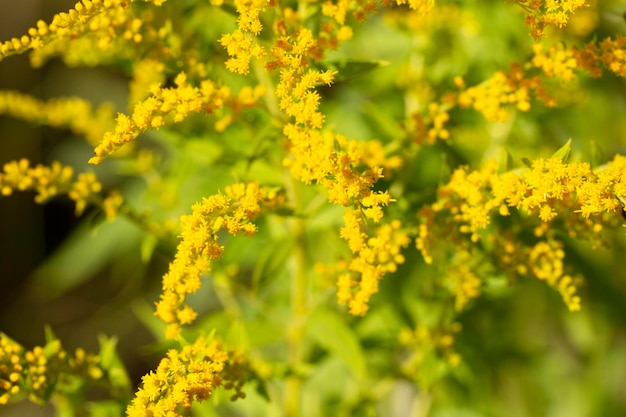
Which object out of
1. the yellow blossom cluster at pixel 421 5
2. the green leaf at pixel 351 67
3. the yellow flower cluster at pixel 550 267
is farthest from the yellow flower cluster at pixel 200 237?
the yellow flower cluster at pixel 550 267

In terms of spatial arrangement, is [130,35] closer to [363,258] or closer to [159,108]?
[159,108]

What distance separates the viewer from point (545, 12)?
1.17m

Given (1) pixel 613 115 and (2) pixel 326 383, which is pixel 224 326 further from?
(1) pixel 613 115

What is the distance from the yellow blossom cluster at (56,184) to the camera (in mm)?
1414

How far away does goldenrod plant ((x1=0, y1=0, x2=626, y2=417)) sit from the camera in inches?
45.7

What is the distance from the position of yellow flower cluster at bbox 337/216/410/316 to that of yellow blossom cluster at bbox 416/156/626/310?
0.27 ft

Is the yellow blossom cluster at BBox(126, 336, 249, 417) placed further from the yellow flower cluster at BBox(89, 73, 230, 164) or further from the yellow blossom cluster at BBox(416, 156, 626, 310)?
the yellow blossom cluster at BBox(416, 156, 626, 310)

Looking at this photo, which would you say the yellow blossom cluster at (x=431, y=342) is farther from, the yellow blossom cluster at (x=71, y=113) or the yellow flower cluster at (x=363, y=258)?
the yellow blossom cluster at (x=71, y=113)

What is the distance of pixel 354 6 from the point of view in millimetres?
1298

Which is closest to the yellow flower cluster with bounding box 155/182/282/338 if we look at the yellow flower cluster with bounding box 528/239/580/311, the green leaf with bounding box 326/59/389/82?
the green leaf with bounding box 326/59/389/82

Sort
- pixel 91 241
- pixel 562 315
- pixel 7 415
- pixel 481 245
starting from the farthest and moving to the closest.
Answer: pixel 7 415, pixel 91 241, pixel 562 315, pixel 481 245

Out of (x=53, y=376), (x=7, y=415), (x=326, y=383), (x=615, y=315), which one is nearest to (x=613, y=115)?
(x=615, y=315)

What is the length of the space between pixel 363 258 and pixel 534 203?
0.29 meters

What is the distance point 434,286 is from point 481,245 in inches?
8.3
